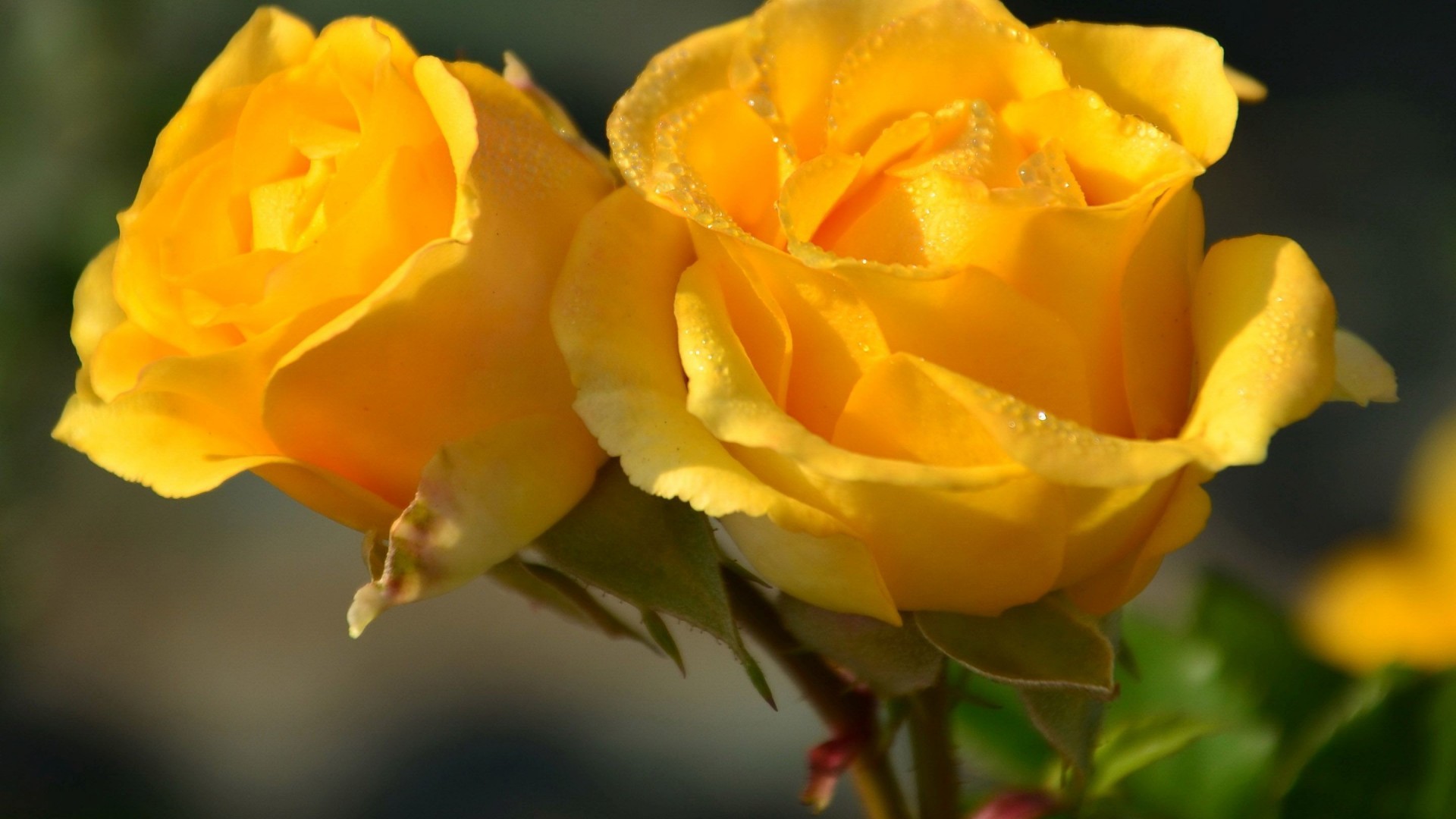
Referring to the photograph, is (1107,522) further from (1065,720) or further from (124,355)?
(124,355)

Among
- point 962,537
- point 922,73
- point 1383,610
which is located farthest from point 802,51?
point 1383,610

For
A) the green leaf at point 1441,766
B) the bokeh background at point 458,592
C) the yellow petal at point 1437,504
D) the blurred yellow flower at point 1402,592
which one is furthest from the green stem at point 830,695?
the bokeh background at point 458,592

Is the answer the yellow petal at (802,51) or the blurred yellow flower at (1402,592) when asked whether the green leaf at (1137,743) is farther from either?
the blurred yellow flower at (1402,592)

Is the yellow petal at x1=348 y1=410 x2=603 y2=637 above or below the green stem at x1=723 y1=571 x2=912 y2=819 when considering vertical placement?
above

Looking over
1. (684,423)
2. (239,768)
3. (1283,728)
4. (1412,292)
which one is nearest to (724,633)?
(684,423)

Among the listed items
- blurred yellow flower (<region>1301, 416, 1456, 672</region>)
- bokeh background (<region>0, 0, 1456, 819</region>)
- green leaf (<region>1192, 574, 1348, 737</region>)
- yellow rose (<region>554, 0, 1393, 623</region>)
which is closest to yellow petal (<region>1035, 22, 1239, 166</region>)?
yellow rose (<region>554, 0, 1393, 623</region>)

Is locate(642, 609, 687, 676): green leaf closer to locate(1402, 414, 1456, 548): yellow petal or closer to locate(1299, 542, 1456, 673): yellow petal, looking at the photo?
locate(1299, 542, 1456, 673): yellow petal
